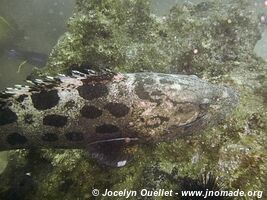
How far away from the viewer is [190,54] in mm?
5953

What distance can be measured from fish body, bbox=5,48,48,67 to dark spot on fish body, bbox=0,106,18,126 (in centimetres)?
904

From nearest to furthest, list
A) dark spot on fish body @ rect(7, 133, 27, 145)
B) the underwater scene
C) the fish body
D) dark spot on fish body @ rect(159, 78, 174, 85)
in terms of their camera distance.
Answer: the underwater scene → dark spot on fish body @ rect(7, 133, 27, 145) → dark spot on fish body @ rect(159, 78, 174, 85) → the fish body

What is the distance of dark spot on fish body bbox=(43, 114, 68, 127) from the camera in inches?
150

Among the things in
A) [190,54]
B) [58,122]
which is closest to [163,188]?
[58,122]

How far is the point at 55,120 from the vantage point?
382 centimetres

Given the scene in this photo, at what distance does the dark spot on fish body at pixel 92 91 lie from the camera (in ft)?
12.5

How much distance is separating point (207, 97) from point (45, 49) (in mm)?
12883

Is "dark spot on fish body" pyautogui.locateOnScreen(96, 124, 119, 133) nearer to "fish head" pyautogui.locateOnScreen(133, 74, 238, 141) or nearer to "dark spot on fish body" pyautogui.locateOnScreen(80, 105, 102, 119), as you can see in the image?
"dark spot on fish body" pyautogui.locateOnScreen(80, 105, 102, 119)

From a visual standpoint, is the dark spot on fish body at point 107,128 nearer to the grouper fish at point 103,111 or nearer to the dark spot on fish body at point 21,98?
the grouper fish at point 103,111

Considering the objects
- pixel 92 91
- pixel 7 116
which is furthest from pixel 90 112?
pixel 7 116

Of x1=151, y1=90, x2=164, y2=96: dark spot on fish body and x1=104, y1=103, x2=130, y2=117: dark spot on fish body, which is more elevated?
x1=151, y1=90, x2=164, y2=96: dark spot on fish body

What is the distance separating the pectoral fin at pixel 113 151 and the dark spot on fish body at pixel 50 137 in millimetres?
460

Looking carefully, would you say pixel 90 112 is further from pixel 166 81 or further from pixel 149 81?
pixel 166 81

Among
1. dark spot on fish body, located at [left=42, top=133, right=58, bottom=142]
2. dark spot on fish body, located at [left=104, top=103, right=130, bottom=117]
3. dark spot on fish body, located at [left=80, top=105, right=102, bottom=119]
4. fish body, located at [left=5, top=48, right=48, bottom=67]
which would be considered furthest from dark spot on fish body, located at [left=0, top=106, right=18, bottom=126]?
fish body, located at [left=5, top=48, right=48, bottom=67]
